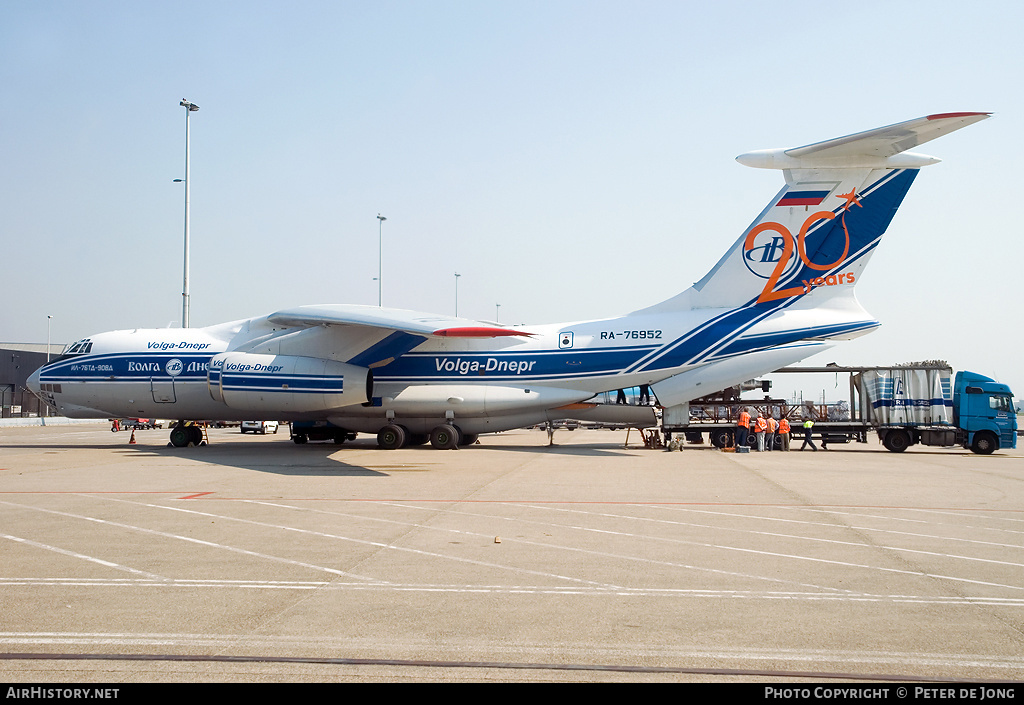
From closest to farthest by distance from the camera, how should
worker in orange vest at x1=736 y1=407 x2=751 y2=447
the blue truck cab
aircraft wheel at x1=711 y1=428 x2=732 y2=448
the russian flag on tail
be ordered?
the russian flag on tail → worker in orange vest at x1=736 y1=407 x2=751 y2=447 → the blue truck cab → aircraft wheel at x1=711 y1=428 x2=732 y2=448

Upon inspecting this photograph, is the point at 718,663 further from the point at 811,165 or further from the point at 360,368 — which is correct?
the point at 811,165

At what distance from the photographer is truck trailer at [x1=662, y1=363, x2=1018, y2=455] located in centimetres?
2219

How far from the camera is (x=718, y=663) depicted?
13.8 feet

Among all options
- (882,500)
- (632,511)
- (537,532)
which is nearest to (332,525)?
(537,532)

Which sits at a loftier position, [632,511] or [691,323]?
[691,323]

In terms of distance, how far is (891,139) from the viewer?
60.3ft

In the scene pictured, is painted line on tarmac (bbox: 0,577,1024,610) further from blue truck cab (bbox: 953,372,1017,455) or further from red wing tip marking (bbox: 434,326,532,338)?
blue truck cab (bbox: 953,372,1017,455)

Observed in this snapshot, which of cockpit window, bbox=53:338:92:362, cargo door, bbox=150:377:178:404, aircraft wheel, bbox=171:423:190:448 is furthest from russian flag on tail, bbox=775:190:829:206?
cockpit window, bbox=53:338:92:362

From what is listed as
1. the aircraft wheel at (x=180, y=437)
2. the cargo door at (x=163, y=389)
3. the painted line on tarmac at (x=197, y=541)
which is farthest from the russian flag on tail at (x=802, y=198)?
the aircraft wheel at (x=180, y=437)

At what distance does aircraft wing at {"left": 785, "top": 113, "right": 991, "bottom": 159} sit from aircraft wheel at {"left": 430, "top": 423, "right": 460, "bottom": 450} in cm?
1151

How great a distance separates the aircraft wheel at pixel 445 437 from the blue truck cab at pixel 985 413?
14.8 m

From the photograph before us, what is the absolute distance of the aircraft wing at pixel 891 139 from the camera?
54.6 feet

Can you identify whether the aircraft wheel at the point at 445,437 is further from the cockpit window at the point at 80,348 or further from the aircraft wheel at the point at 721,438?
the cockpit window at the point at 80,348

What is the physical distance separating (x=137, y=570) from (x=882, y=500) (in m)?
9.78
